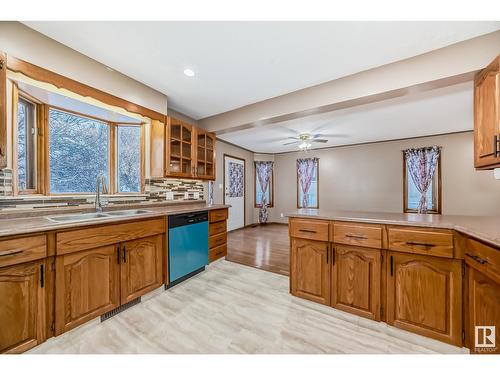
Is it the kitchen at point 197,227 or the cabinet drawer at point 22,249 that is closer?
the cabinet drawer at point 22,249

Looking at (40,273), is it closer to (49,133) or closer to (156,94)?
(49,133)

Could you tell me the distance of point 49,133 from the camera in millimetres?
2082

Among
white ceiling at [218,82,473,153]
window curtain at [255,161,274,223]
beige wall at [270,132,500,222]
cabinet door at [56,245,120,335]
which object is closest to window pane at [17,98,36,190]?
cabinet door at [56,245,120,335]

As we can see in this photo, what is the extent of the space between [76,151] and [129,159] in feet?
1.88

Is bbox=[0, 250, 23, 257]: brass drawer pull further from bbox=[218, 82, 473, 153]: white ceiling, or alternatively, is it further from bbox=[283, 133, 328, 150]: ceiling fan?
bbox=[283, 133, 328, 150]: ceiling fan

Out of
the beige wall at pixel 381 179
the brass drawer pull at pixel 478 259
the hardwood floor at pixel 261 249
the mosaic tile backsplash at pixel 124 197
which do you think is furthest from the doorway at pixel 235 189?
the brass drawer pull at pixel 478 259

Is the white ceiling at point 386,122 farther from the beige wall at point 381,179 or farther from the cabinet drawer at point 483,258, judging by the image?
the cabinet drawer at point 483,258

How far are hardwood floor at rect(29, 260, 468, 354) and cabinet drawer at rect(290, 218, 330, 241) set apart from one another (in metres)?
0.66

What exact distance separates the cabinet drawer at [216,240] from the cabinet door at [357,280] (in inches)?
67.0

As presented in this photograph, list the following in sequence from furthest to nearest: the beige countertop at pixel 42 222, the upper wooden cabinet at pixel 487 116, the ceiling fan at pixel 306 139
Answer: the ceiling fan at pixel 306 139 → the upper wooden cabinet at pixel 487 116 → the beige countertop at pixel 42 222

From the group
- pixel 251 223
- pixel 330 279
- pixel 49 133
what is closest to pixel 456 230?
pixel 330 279

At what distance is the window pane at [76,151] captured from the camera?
7.06ft

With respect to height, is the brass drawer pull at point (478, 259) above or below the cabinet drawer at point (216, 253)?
above
